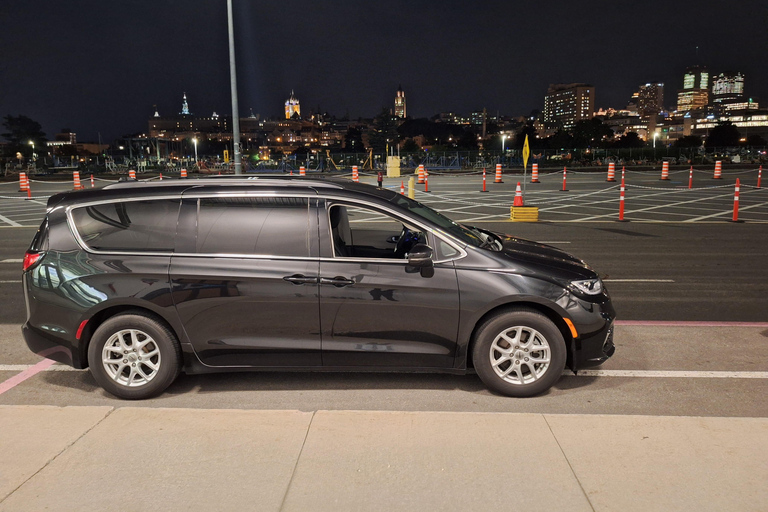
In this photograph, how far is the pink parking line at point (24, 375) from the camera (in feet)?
16.3

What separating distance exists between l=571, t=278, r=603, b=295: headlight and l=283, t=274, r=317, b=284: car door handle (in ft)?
6.59

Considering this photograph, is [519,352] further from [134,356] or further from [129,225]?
[129,225]

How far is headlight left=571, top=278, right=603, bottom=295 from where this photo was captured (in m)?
4.61

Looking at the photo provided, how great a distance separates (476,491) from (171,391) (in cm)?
276

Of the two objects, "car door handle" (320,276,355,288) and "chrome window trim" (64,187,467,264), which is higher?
"chrome window trim" (64,187,467,264)

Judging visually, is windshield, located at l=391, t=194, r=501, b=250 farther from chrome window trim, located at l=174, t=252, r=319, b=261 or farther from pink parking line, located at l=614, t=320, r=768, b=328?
pink parking line, located at l=614, t=320, r=768, b=328

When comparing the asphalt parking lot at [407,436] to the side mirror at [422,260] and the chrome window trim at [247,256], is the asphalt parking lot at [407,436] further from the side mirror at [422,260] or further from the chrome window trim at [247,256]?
the chrome window trim at [247,256]

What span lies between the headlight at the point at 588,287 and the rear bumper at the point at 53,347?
3946 millimetres

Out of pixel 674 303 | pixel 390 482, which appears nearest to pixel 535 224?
pixel 674 303

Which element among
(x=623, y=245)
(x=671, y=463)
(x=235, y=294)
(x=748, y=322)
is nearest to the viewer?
(x=671, y=463)

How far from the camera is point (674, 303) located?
7516mm

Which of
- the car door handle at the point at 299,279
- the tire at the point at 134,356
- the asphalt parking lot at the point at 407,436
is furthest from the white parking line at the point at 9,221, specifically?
the car door handle at the point at 299,279

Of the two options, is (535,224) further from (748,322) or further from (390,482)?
(390,482)

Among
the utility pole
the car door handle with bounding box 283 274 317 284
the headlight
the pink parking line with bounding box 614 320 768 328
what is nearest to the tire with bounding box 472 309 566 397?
the headlight
